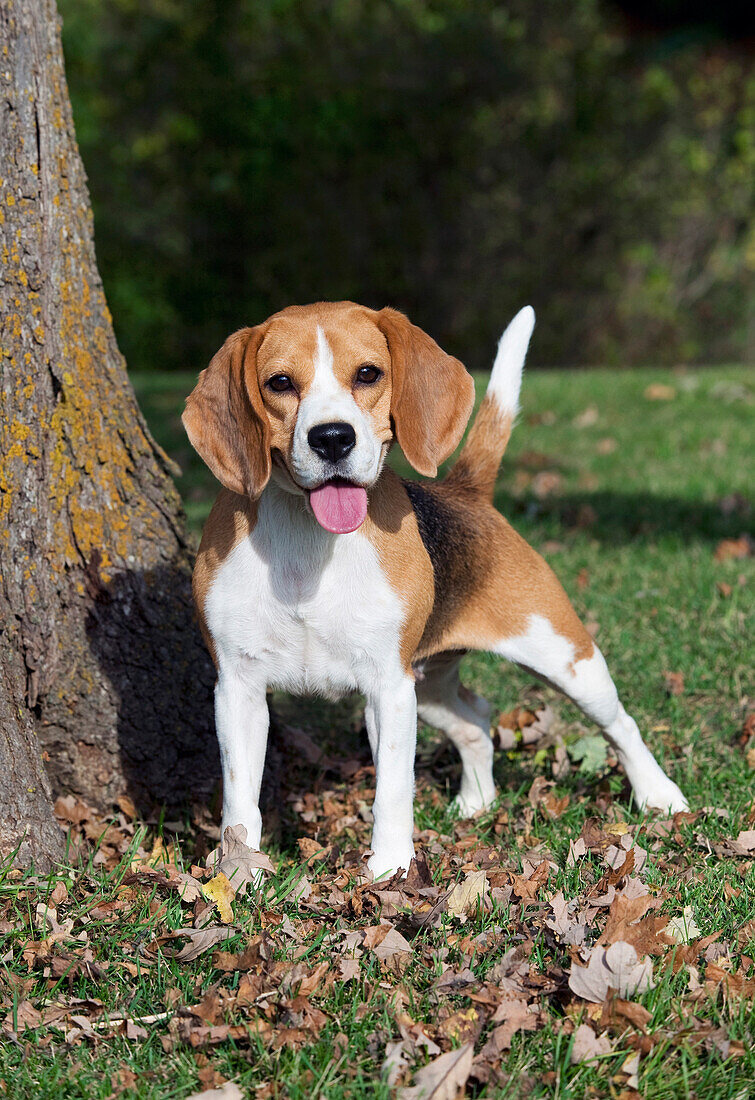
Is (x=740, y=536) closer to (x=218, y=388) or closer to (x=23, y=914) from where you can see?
(x=218, y=388)

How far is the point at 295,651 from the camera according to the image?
356 cm

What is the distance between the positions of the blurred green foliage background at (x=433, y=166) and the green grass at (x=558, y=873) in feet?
32.0

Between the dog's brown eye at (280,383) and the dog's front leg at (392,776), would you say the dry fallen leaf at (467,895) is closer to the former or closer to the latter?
the dog's front leg at (392,776)

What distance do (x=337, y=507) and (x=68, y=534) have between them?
1.27 metres

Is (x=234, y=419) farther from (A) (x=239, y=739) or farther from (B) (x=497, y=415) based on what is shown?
(B) (x=497, y=415)

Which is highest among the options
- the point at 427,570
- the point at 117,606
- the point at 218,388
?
the point at 218,388

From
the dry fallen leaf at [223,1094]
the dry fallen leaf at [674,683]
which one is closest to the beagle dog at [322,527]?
the dry fallen leaf at [223,1094]

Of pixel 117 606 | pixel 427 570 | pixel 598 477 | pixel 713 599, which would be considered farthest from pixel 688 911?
pixel 598 477

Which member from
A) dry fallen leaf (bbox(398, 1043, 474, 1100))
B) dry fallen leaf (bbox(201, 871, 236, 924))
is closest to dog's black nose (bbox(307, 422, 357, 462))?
dry fallen leaf (bbox(201, 871, 236, 924))

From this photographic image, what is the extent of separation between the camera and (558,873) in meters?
3.68

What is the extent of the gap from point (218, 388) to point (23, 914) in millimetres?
1679

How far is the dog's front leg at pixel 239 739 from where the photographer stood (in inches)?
143

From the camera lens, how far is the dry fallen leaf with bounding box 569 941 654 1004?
9.66 feet

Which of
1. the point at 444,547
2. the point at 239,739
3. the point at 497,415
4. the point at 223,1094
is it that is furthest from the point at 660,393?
the point at 223,1094
